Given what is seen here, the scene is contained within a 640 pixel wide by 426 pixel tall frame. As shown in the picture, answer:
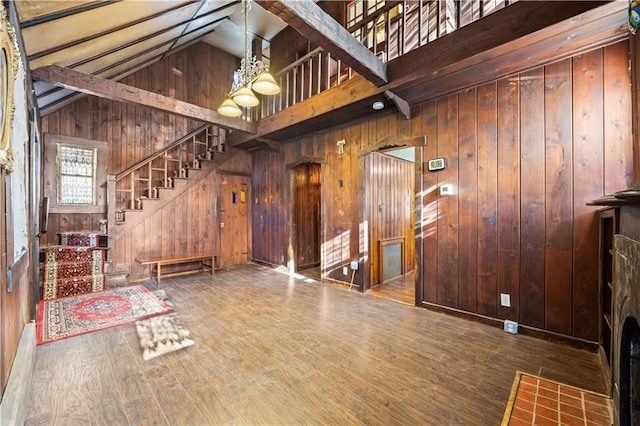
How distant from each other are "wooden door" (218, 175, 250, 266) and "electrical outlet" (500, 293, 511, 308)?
5644 mm

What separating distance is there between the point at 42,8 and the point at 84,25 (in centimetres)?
61

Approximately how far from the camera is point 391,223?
5.32 m

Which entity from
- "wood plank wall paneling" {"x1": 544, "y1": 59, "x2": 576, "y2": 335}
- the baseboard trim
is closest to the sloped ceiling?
the baseboard trim

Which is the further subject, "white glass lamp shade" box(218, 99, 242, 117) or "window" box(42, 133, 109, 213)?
"window" box(42, 133, 109, 213)

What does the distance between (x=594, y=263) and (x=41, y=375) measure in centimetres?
501

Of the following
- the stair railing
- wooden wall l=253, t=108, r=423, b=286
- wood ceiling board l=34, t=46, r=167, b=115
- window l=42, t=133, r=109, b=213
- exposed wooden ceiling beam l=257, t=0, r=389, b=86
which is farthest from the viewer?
the stair railing

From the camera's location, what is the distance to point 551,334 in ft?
9.29

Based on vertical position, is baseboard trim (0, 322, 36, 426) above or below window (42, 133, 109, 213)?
below

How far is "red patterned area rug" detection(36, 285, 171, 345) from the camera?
3068mm

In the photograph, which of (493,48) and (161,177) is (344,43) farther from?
(161,177)

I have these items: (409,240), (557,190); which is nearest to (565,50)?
(557,190)

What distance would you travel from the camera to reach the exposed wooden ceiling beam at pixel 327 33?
221cm

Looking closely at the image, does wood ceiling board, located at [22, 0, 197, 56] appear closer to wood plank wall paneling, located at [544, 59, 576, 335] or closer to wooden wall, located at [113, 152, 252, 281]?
wooden wall, located at [113, 152, 252, 281]

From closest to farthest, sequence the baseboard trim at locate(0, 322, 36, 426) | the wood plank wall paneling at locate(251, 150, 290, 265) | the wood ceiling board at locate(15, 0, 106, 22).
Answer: the baseboard trim at locate(0, 322, 36, 426)
the wood ceiling board at locate(15, 0, 106, 22)
the wood plank wall paneling at locate(251, 150, 290, 265)
